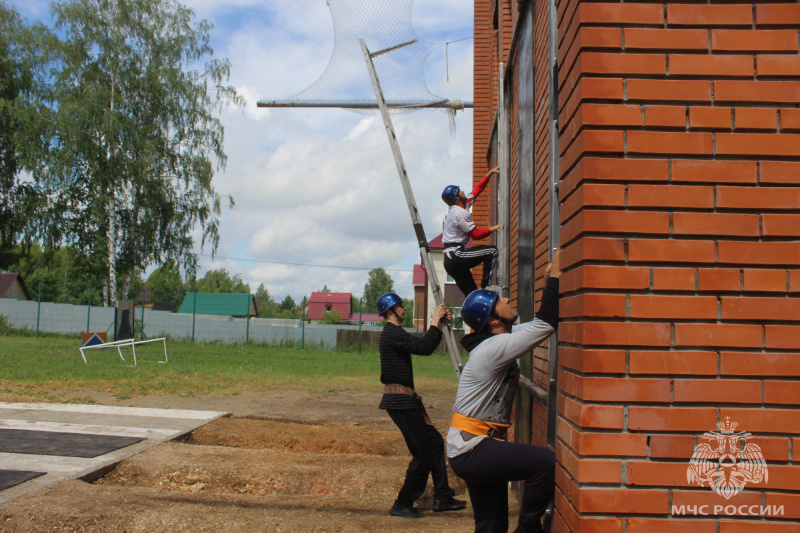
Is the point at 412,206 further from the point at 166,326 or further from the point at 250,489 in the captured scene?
the point at 166,326

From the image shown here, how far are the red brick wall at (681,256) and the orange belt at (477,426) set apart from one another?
0.79 meters

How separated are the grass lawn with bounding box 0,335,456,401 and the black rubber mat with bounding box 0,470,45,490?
574 cm

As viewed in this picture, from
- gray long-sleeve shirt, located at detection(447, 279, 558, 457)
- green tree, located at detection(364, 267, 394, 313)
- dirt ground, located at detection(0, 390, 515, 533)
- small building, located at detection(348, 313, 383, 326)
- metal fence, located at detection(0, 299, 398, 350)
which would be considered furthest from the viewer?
green tree, located at detection(364, 267, 394, 313)

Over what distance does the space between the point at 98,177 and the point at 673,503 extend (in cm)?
2832

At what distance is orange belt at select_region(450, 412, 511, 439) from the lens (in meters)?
3.39

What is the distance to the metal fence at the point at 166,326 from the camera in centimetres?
3094

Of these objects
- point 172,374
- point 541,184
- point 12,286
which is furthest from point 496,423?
point 12,286

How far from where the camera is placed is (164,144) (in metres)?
28.1

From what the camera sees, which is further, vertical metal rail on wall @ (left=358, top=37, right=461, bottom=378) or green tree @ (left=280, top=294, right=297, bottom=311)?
green tree @ (left=280, top=294, right=297, bottom=311)

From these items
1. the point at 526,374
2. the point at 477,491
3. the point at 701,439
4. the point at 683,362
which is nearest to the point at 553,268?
the point at 683,362

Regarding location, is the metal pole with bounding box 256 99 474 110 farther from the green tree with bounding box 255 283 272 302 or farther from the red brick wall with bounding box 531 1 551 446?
the green tree with bounding box 255 283 272 302

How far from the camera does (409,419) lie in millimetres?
5539

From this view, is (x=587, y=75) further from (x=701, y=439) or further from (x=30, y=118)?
(x=30, y=118)

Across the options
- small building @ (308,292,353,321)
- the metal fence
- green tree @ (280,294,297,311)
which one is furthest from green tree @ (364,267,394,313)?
the metal fence
